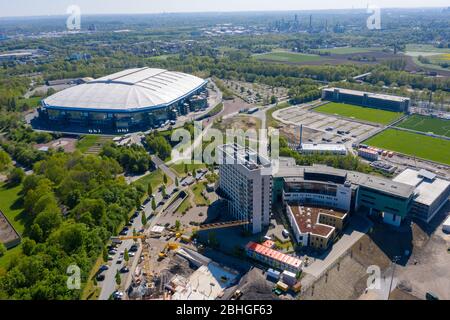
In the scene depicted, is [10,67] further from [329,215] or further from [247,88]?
[329,215]

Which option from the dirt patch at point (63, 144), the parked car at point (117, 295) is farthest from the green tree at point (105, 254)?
the dirt patch at point (63, 144)

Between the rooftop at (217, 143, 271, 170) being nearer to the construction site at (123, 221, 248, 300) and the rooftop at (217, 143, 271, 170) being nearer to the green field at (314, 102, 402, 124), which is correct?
the construction site at (123, 221, 248, 300)

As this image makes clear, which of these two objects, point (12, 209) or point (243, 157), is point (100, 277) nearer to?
point (243, 157)

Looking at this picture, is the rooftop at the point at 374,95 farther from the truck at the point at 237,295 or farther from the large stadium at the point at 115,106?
the truck at the point at 237,295

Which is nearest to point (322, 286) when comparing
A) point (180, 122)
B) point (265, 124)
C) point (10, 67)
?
point (265, 124)

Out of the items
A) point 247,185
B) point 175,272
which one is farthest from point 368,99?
point 175,272
